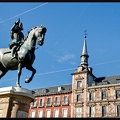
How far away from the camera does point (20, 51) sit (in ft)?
29.1

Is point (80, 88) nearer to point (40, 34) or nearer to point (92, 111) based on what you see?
point (92, 111)

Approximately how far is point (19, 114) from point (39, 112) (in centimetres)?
4219

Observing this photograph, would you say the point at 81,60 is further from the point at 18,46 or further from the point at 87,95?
the point at 18,46

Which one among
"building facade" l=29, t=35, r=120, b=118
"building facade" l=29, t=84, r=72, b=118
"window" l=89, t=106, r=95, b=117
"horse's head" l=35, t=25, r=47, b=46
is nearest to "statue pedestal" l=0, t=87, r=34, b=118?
"horse's head" l=35, t=25, r=47, b=46

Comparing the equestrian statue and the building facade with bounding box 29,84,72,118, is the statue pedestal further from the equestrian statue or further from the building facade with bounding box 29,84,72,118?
the building facade with bounding box 29,84,72,118

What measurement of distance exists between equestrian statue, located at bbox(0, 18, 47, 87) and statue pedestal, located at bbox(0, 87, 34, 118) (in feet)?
1.71

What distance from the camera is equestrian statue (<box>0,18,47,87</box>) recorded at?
8.74 m

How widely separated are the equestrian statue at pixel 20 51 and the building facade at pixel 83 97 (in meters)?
33.0

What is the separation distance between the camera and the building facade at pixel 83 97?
137ft

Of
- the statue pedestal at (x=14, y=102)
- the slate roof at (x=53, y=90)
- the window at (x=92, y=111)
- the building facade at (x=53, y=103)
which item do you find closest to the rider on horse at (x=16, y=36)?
the statue pedestal at (x=14, y=102)

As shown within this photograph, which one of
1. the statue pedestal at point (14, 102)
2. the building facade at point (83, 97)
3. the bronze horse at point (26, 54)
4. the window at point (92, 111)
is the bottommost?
the statue pedestal at point (14, 102)

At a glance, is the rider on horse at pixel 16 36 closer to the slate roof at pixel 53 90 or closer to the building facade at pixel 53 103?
the building facade at pixel 53 103

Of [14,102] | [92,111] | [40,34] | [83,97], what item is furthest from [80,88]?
[14,102]

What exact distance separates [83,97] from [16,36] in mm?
36088
